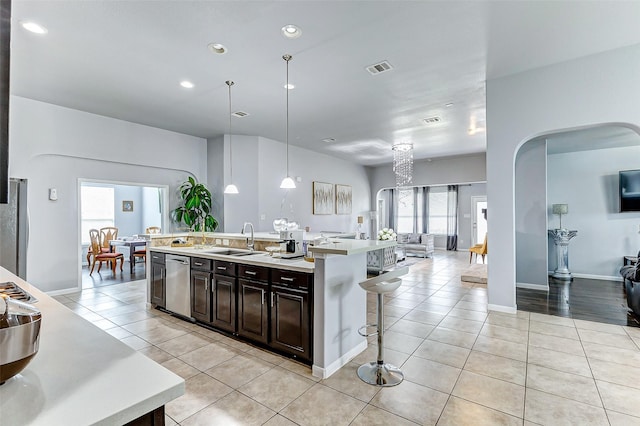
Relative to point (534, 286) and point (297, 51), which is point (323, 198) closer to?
point (534, 286)

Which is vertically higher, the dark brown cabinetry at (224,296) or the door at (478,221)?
the door at (478,221)

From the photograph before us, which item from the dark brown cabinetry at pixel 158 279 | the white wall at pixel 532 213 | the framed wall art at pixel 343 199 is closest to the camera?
the dark brown cabinetry at pixel 158 279

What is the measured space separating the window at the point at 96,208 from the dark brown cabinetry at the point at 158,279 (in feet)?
18.6

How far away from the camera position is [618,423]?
2006 millimetres

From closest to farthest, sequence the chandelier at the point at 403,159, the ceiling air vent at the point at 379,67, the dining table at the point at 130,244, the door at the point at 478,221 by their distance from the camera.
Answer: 1. the ceiling air vent at the point at 379,67
2. the dining table at the point at 130,244
3. the chandelier at the point at 403,159
4. the door at the point at 478,221

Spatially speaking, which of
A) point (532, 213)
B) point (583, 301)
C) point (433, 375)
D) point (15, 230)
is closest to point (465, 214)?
point (532, 213)

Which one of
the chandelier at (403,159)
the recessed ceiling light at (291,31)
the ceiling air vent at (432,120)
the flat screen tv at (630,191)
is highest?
the ceiling air vent at (432,120)

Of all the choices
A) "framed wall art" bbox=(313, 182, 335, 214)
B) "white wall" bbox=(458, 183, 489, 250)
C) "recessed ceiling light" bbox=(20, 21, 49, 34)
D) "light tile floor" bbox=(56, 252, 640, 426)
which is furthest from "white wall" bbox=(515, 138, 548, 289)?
"recessed ceiling light" bbox=(20, 21, 49, 34)

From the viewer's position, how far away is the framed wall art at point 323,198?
8570 millimetres

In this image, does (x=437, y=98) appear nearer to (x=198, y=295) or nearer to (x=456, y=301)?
(x=456, y=301)

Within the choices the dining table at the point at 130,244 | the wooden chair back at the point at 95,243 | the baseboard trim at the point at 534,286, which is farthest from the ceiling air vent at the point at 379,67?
the wooden chair back at the point at 95,243

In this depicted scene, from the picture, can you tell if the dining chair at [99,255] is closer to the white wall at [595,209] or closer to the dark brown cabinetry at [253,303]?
the dark brown cabinetry at [253,303]

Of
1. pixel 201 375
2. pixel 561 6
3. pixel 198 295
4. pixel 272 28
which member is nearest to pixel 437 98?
pixel 561 6

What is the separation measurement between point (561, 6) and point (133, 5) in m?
3.78
